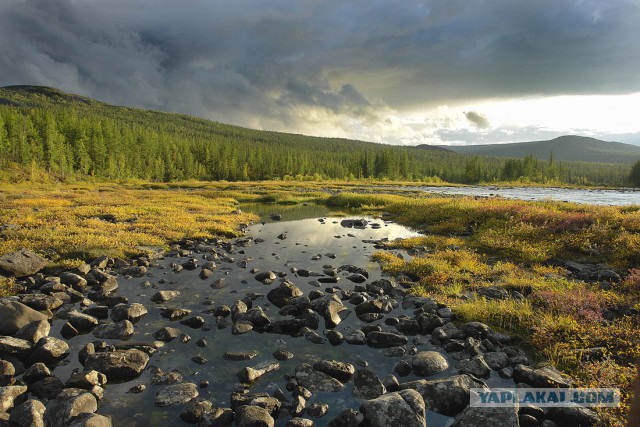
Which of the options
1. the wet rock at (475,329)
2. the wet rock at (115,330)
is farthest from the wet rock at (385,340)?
the wet rock at (115,330)

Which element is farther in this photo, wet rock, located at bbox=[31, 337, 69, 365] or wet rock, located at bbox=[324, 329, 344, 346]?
wet rock, located at bbox=[324, 329, 344, 346]

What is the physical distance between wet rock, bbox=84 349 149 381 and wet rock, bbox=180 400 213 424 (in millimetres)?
2047

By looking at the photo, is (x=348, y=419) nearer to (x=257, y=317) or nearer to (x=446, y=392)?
(x=446, y=392)

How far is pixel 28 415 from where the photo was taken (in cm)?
630

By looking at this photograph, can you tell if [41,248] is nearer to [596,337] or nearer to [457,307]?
[457,307]

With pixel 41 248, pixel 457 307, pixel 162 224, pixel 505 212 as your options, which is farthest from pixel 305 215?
pixel 457 307

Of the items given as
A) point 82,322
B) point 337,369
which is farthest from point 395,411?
point 82,322

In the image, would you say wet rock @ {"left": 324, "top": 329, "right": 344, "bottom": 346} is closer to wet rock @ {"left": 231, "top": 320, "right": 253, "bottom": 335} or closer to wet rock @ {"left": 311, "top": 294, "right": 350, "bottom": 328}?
wet rock @ {"left": 311, "top": 294, "right": 350, "bottom": 328}

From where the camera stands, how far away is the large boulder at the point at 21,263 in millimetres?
14067

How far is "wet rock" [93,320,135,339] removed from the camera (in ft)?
32.2

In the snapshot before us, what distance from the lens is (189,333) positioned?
1016 cm

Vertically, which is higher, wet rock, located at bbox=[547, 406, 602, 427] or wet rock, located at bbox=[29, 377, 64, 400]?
wet rock, located at bbox=[547, 406, 602, 427]

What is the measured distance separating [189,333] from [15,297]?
6724 mm

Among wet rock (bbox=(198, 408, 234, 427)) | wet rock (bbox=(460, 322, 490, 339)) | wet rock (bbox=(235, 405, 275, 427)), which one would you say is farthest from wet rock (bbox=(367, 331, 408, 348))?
wet rock (bbox=(198, 408, 234, 427))
